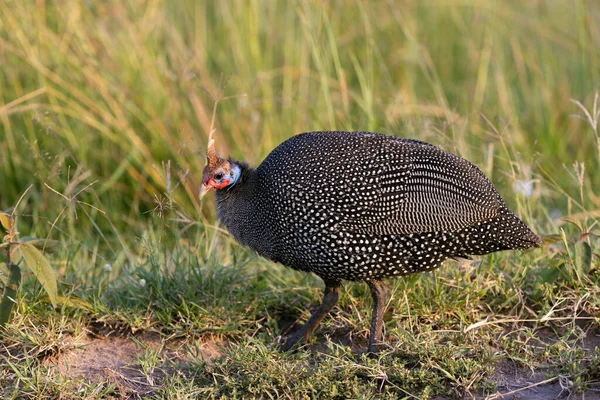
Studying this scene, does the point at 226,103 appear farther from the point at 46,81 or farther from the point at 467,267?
the point at 467,267

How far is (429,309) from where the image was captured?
3746mm

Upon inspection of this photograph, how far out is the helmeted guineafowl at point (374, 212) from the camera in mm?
3477

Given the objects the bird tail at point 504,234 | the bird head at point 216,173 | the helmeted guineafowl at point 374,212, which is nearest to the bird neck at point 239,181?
the bird head at point 216,173

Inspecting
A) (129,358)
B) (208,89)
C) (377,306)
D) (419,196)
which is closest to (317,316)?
(377,306)

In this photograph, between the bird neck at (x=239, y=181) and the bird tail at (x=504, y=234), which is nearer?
the bird tail at (x=504, y=234)

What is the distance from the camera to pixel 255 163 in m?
5.46

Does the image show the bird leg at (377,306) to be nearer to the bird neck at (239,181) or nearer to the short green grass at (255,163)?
the short green grass at (255,163)

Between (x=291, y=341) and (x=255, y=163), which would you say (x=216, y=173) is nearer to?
(x=291, y=341)

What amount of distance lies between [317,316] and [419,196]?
748 mm

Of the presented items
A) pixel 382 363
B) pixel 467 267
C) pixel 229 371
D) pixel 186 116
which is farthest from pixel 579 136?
pixel 229 371

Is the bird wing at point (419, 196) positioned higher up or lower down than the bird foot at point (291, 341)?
higher up

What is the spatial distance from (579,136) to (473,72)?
1215mm

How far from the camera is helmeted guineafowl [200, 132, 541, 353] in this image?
3.48 meters

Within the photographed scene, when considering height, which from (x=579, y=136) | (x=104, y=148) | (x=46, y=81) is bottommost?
(x=579, y=136)
